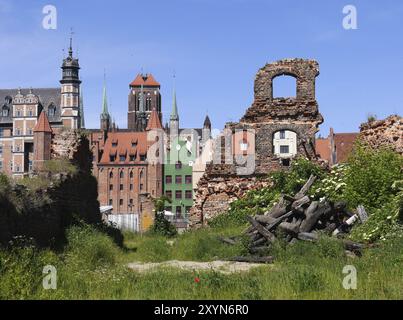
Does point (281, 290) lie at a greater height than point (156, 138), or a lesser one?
lesser

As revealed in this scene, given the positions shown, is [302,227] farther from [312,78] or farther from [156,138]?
[156,138]

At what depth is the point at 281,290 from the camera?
841cm

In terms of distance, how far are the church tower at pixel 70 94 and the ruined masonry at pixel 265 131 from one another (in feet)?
235

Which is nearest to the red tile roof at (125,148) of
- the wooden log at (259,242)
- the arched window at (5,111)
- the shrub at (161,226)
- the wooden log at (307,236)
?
the arched window at (5,111)

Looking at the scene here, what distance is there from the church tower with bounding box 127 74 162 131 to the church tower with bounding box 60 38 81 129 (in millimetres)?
41984

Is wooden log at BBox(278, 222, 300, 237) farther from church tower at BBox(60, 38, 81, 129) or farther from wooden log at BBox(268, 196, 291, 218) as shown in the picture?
church tower at BBox(60, 38, 81, 129)

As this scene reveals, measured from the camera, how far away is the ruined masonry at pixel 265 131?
2525 cm

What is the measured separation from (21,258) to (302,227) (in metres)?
7.45

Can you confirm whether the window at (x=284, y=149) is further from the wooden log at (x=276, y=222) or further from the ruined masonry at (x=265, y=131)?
the wooden log at (x=276, y=222)

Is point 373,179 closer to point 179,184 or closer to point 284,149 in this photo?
point 284,149

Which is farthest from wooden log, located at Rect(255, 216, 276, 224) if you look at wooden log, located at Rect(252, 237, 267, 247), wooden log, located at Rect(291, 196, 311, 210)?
wooden log, located at Rect(252, 237, 267, 247)

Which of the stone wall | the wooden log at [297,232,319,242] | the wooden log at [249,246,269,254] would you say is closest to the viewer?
the wooden log at [297,232,319,242]

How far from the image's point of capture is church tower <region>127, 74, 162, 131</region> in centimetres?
14350
